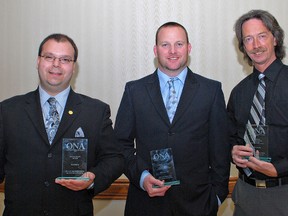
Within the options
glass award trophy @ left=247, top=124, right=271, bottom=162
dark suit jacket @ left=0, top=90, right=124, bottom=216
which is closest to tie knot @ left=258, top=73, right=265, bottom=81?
glass award trophy @ left=247, top=124, right=271, bottom=162

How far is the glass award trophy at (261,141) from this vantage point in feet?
7.23

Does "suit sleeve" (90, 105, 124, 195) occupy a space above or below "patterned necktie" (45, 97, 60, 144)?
below

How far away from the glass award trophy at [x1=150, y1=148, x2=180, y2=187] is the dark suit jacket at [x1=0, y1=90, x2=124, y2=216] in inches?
11.0

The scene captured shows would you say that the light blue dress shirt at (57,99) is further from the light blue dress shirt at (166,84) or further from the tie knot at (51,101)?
the light blue dress shirt at (166,84)

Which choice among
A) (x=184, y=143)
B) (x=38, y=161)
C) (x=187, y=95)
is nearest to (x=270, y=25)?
(x=187, y=95)

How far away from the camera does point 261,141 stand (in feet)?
7.28

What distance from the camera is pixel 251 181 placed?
2.41 m

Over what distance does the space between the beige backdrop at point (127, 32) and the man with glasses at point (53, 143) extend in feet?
3.90

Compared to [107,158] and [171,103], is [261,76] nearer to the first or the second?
[171,103]

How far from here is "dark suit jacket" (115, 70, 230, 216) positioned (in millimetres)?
2414

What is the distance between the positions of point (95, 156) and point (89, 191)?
0.25 meters

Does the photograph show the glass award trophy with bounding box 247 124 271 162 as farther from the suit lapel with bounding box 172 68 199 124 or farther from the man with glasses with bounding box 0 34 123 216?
the man with glasses with bounding box 0 34 123 216

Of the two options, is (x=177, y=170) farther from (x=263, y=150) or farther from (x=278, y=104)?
(x=278, y=104)

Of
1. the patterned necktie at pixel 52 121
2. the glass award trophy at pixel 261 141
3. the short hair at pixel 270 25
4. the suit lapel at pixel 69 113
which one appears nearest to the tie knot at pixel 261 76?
the short hair at pixel 270 25
